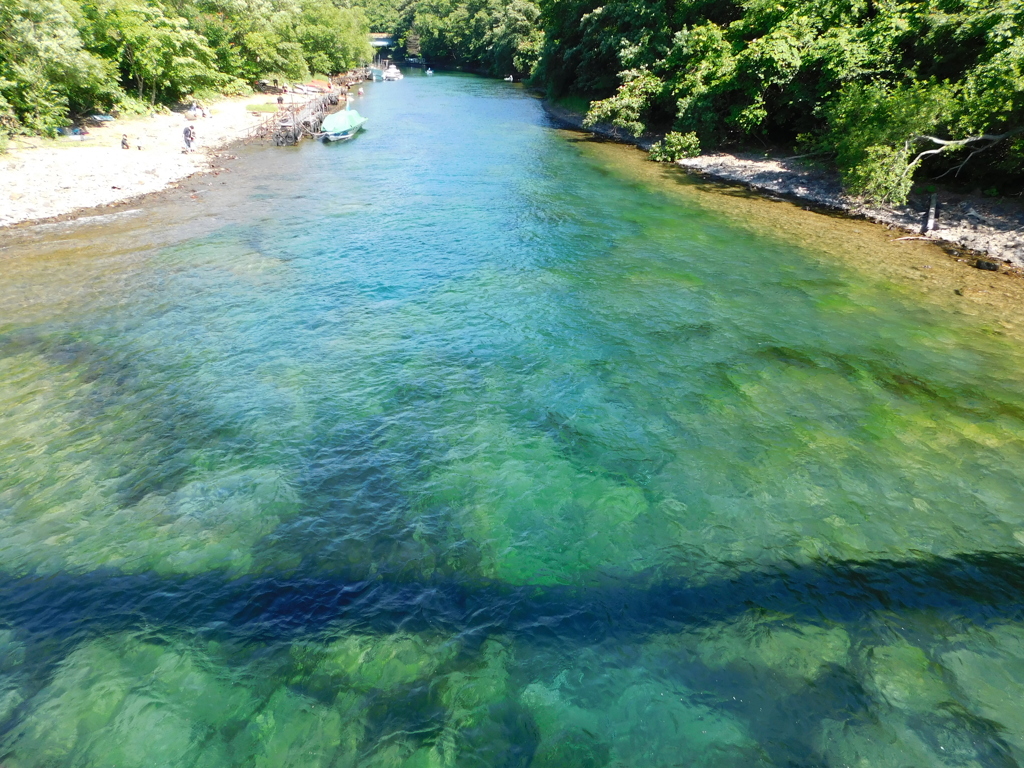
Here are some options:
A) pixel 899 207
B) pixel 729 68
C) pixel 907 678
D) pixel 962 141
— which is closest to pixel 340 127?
pixel 729 68

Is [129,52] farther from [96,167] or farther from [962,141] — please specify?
[962,141]

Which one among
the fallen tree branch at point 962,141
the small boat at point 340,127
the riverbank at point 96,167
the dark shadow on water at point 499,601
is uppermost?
the fallen tree branch at point 962,141

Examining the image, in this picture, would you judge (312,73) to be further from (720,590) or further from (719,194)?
(720,590)

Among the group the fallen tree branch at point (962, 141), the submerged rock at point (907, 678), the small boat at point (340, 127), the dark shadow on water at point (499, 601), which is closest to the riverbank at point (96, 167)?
the small boat at point (340, 127)

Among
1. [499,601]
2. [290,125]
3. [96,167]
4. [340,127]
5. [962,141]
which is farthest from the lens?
[340,127]

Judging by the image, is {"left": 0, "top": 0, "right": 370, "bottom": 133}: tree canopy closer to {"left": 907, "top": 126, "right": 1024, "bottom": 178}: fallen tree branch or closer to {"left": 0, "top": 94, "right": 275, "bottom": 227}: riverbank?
{"left": 0, "top": 94, "right": 275, "bottom": 227}: riverbank

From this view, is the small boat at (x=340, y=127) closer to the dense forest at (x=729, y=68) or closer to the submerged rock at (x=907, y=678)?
the dense forest at (x=729, y=68)
